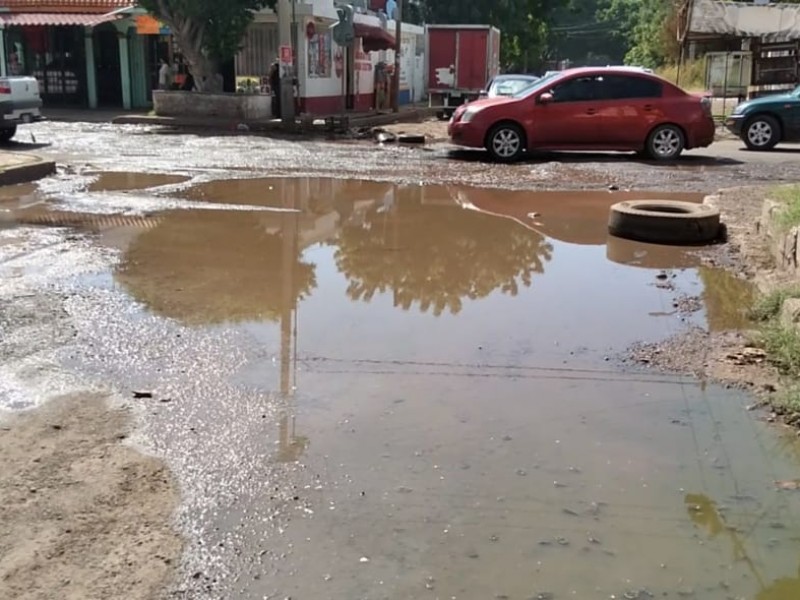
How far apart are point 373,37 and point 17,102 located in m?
13.2

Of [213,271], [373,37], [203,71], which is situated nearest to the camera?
[213,271]

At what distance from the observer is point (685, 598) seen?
3324 mm

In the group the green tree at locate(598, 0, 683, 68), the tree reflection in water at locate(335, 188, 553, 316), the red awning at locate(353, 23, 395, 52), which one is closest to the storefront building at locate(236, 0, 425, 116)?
the red awning at locate(353, 23, 395, 52)

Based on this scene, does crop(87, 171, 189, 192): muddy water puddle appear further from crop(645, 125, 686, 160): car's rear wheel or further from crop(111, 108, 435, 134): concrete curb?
crop(111, 108, 435, 134): concrete curb

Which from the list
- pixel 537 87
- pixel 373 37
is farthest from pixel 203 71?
pixel 537 87

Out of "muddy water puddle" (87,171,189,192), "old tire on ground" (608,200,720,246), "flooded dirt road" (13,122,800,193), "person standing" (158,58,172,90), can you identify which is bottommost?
"old tire on ground" (608,200,720,246)

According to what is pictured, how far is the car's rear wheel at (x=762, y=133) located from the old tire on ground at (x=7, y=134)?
14971 mm

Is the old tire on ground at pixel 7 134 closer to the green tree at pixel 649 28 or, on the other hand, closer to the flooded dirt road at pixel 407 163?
the flooded dirt road at pixel 407 163

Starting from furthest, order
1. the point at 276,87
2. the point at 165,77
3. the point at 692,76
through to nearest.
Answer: the point at 692,76, the point at 165,77, the point at 276,87

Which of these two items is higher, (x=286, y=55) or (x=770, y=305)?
(x=286, y=55)

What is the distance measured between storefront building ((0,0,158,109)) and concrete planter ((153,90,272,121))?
5.77 metres

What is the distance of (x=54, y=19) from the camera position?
28.7 m

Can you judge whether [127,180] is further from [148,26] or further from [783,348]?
[148,26]

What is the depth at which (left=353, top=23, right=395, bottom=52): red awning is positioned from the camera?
1076 inches
